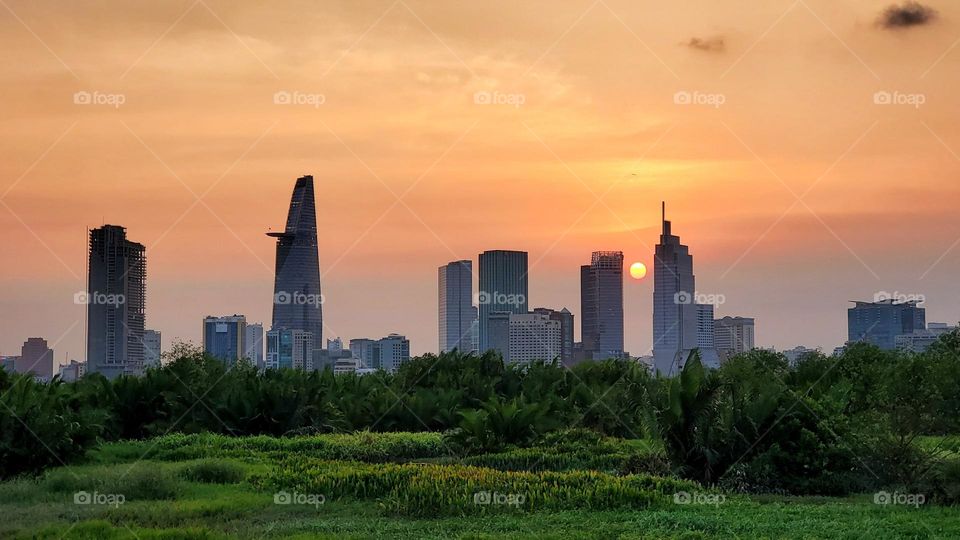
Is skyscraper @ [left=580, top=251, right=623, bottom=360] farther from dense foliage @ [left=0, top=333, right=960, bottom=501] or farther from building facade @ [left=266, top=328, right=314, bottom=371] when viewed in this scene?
dense foliage @ [left=0, top=333, right=960, bottom=501]

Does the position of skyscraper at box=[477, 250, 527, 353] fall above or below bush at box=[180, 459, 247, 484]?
above

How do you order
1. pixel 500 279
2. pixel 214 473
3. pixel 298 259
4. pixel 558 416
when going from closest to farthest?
pixel 214 473
pixel 558 416
pixel 500 279
pixel 298 259

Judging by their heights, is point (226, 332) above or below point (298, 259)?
below

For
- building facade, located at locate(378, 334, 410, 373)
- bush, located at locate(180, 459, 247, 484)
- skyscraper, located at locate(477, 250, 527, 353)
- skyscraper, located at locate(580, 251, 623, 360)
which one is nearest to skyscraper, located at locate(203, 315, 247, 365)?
building facade, located at locate(378, 334, 410, 373)

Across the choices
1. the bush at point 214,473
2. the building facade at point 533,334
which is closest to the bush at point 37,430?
the bush at point 214,473

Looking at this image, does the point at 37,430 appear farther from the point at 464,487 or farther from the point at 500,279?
the point at 500,279

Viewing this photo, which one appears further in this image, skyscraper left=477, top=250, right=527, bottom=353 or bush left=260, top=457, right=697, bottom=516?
skyscraper left=477, top=250, right=527, bottom=353

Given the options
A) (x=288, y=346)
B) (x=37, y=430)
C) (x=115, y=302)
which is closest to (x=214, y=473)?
(x=37, y=430)

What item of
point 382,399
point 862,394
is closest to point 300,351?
point 382,399
